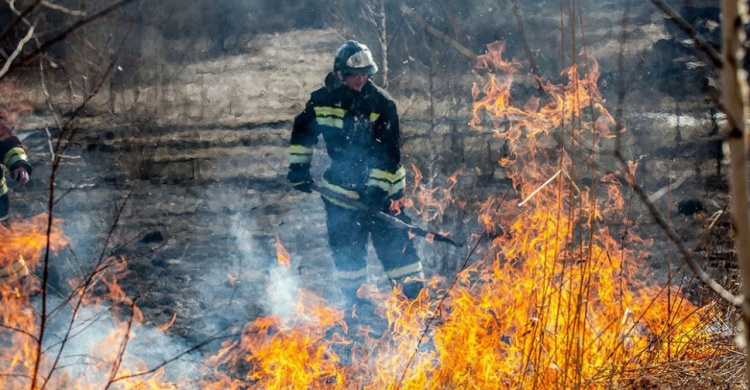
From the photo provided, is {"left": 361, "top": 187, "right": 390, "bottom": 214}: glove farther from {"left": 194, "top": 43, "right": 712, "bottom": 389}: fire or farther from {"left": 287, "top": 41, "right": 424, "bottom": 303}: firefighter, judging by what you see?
{"left": 194, "top": 43, "right": 712, "bottom": 389}: fire

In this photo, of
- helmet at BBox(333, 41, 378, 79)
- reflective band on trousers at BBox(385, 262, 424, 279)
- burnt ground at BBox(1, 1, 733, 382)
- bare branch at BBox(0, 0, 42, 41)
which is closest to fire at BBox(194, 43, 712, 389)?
reflective band on trousers at BBox(385, 262, 424, 279)

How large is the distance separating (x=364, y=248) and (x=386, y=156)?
90 centimetres

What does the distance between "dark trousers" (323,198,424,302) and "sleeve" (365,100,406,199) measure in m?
0.31

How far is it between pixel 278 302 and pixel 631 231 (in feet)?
13.5

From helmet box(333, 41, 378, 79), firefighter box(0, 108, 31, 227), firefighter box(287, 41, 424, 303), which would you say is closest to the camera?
helmet box(333, 41, 378, 79)

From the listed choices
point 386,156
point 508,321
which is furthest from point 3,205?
point 508,321

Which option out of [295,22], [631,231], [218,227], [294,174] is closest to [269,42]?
[295,22]

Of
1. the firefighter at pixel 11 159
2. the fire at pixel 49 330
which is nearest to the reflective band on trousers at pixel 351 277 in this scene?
the fire at pixel 49 330

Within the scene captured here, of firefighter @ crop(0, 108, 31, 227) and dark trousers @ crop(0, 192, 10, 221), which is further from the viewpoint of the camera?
dark trousers @ crop(0, 192, 10, 221)

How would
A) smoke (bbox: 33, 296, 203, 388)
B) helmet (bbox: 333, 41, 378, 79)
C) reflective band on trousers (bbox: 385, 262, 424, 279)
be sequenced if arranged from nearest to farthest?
smoke (bbox: 33, 296, 203, 388) < helmet (bbox: 333, 41, 378, 79) < reflective band on trousers (bbox: 385, 262, 424, 279)

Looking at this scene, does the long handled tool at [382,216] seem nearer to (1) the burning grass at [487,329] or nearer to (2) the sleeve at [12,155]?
(1) the burning grass at [487,329]

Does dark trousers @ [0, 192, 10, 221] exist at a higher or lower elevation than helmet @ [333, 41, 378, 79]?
lower

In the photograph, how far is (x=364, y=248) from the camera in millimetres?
6449

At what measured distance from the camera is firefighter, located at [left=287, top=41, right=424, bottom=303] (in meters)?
6.18
